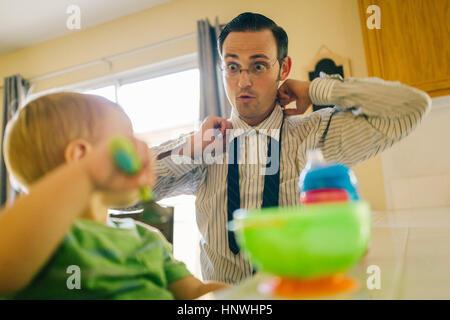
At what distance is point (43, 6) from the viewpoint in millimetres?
3289

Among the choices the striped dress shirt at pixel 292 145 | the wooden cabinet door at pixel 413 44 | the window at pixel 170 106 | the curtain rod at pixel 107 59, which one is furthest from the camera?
the curtain rod at pixel 107 59

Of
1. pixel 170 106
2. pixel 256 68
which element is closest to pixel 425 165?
pixel 256 68

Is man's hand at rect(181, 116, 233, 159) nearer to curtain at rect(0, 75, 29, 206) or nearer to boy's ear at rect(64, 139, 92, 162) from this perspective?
boy's ear at rect(64, 139, 92, 162)

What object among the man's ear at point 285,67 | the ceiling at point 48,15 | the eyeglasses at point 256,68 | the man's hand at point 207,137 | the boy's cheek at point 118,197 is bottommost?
the boy's cheek at point 118,197

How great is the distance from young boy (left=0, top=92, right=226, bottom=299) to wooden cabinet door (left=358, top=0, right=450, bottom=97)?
207 cm

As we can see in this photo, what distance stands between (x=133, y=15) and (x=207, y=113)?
4.49ft

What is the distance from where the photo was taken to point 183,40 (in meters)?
3.36

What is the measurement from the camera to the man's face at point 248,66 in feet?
3.55

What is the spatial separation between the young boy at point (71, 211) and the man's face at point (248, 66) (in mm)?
567

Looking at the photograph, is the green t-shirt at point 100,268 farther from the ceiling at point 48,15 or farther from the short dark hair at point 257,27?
the ceiling at point 48,15

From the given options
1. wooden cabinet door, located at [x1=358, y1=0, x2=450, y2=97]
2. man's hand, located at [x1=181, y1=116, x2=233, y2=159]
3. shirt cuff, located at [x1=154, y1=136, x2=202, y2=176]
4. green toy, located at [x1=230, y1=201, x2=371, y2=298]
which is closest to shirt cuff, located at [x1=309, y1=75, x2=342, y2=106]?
man's hand, located at [x1=181, y1=116, x2=233, y2=159]

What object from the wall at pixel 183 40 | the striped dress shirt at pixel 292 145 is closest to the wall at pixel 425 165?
the wall at pixel 183 40

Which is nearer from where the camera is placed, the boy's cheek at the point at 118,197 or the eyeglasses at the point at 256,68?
the boy's cheek at the point at 118,197

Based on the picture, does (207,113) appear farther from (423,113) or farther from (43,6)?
(423,113)
